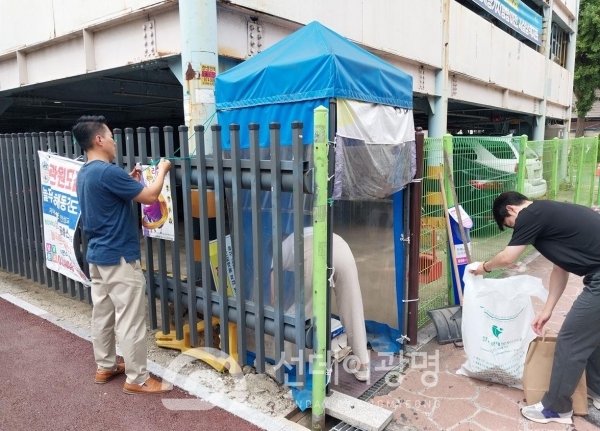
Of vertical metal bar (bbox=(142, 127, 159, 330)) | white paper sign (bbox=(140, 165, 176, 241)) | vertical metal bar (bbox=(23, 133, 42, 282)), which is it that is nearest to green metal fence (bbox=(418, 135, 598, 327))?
white paper sign (bbox=(140, 165, 176, 241))

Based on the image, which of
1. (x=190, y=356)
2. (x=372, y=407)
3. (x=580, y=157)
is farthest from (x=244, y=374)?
(x=580, y=157)

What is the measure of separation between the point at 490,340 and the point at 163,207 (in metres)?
2.77

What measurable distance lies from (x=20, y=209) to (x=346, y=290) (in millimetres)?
4332

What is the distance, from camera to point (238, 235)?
3334mm

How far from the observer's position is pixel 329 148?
2883 millimetres

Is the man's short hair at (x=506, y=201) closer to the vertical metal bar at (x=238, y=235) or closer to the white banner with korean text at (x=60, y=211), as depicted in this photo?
the vertical metal bar at (x=238, y=235)

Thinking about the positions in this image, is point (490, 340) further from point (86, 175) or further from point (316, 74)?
point (86, 175)

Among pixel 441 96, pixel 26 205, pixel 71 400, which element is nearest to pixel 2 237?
pixel 26 205

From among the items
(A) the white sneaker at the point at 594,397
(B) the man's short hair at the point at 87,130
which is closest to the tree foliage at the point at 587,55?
(A) the white sneaker at the point at 594,397

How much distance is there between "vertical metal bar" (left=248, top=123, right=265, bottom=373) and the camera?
3.11m

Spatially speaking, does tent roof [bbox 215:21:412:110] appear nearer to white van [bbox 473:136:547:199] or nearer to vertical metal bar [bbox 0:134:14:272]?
white van [bbox 473:136:547:199]

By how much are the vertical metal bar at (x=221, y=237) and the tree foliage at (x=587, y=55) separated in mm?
26433

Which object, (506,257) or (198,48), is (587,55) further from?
(506,257)

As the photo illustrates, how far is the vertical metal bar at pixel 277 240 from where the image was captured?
118 inches
